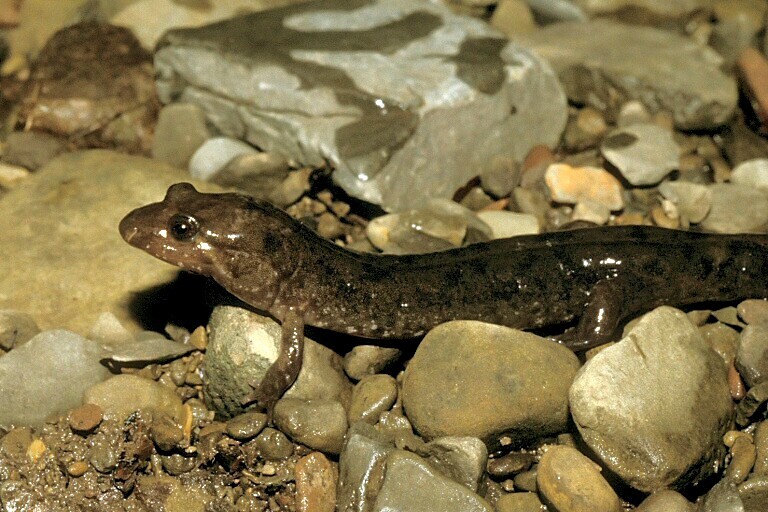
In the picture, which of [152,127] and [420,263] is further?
[152,127]

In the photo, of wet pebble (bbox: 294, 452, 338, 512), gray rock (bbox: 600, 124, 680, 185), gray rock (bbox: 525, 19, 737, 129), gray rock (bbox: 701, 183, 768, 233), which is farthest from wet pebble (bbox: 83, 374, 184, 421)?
gray rock (bbox: 525, 19, 737, 129)

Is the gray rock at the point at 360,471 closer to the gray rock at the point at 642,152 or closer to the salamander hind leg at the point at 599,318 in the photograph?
the salamander hind leg at the point at 599,318

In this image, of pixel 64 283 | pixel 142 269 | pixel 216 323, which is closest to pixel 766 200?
pixel 216 323

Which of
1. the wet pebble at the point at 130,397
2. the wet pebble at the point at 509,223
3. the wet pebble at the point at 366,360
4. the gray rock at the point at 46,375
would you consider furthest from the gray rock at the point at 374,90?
the gray rock at the point at 46,375

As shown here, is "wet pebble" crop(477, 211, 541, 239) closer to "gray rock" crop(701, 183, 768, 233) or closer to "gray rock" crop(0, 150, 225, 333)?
"gray rock" crop(701, 183, 768, 233)

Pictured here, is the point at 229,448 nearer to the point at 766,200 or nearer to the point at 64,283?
the point at 64,283
